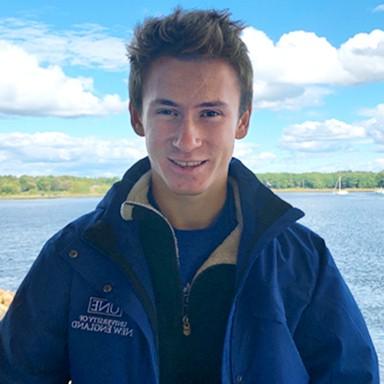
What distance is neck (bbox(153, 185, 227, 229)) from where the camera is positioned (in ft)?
5.61

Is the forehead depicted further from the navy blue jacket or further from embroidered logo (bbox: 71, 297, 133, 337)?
embroidered logo (bbox: 71, 297, 133, 337)

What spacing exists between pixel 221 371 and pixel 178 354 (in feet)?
Result: 0.46

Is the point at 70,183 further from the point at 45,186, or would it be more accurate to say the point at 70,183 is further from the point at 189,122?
the point at 189,122

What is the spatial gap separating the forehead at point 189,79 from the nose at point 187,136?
6 centimetres

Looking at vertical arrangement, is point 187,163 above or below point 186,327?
above

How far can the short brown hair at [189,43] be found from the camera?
1634 millimetres

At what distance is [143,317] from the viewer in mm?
1507

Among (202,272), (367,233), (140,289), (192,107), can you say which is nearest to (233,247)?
(202,272)

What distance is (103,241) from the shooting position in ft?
5.13

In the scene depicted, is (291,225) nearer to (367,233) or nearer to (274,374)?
(274,374)

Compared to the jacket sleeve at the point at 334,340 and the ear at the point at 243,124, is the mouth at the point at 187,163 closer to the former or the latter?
the ear at the point at 243,124

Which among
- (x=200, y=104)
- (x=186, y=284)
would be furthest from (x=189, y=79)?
(x=186, y=284)

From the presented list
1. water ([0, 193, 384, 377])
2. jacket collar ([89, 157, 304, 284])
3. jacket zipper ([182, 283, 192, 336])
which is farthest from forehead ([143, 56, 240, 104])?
water ([0, 193, 384, 377])

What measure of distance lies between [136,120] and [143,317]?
0.56 metres
